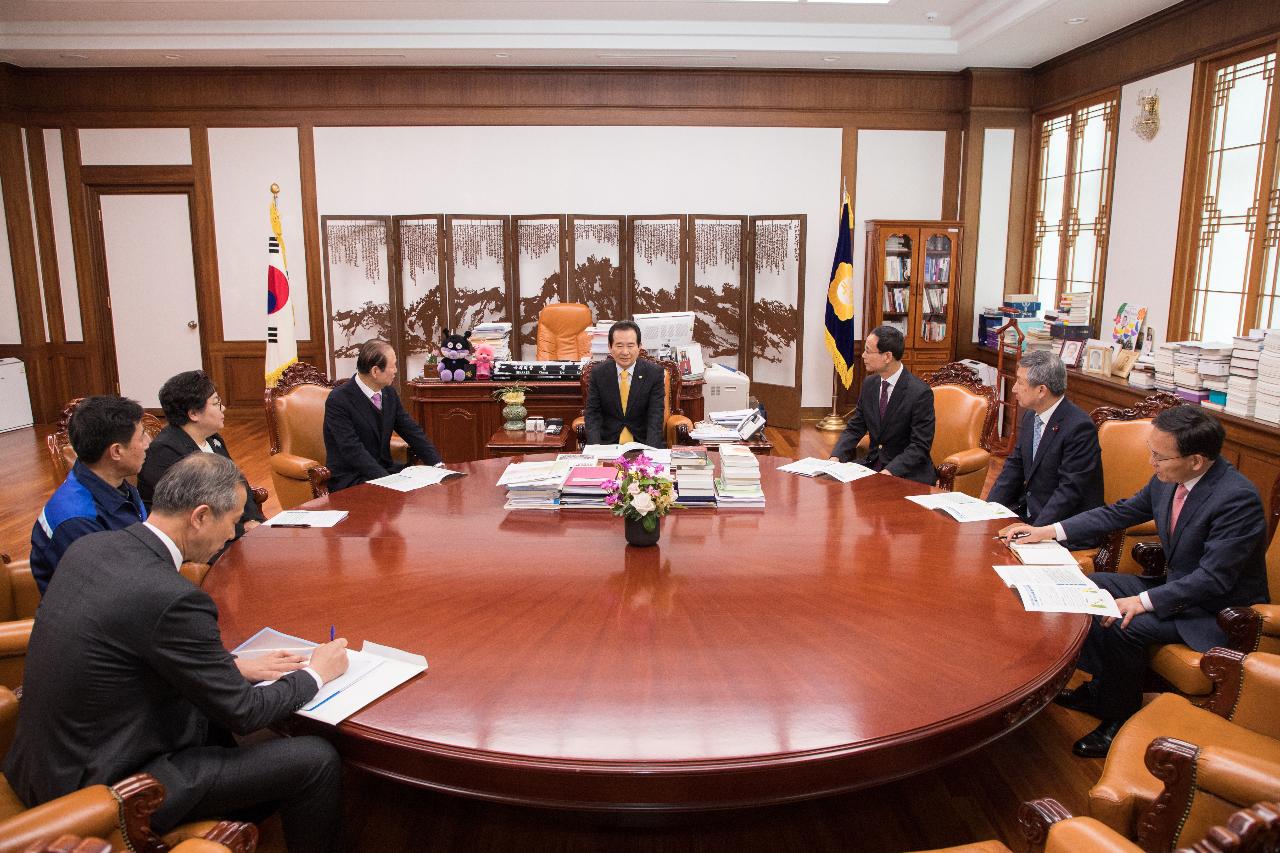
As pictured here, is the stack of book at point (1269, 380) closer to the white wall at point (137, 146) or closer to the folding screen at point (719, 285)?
the folding screen at point (719, 285)

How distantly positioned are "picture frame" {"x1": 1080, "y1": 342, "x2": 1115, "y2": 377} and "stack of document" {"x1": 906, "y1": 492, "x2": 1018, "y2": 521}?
313 cm

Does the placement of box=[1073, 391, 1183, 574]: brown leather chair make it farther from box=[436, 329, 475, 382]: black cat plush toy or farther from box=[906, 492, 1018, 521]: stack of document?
box=[436, 329, 475, 382]: black cat plush toy

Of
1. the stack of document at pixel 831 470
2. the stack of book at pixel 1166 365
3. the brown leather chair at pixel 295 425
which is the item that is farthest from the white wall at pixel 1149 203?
the brown leather chair at pixel 295 425

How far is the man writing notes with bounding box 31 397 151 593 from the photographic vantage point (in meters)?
2.40

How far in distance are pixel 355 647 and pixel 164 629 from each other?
458mm

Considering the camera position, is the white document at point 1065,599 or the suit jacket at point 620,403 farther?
the suit jacket at point 620,403

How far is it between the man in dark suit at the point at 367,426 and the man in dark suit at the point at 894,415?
2062 mm

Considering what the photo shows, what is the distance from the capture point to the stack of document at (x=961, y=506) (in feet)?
9.56

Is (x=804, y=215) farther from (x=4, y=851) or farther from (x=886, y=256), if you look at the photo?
(x=4, y=851)

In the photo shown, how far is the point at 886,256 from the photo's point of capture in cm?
743

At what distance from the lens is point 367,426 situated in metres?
4.00

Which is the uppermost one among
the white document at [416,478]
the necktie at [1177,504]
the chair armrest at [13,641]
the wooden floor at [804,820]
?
the necktie at [1177,504]

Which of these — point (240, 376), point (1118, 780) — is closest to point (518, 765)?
point (1118, 780)

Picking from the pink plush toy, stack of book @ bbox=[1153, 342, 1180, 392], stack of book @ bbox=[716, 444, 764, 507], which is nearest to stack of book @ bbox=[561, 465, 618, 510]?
stack of book @ bbox=[716, 444, 764, 507]
